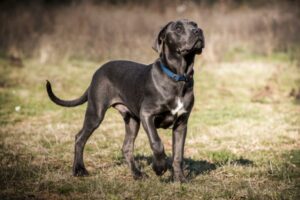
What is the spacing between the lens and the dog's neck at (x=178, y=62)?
5863mm

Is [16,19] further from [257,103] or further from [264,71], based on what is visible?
[257,103]

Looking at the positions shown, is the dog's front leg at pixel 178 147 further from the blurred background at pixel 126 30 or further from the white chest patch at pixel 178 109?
the blurred background at pixel 126 30

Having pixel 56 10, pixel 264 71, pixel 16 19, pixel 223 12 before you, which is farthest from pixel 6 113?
pixel 223 12

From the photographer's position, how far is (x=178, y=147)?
5.91 m

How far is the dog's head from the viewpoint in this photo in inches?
225

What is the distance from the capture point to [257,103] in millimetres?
11516

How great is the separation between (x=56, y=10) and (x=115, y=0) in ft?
14.7

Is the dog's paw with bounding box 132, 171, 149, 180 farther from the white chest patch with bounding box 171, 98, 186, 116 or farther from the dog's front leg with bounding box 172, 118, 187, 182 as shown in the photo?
the white chest patch with bounding box 171, 98, 186, 116

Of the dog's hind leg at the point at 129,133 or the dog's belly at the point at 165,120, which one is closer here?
the dog's belly at the point at 165,120

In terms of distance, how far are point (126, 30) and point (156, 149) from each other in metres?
12.4

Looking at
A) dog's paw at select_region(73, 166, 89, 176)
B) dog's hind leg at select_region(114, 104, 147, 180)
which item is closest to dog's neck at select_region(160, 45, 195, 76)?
dog's hind leg at select_region(114, 104, 147, 180)

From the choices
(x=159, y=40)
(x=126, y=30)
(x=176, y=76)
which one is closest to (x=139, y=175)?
(x=176, y=76)

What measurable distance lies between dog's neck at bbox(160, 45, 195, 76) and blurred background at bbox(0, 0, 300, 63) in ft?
30.7

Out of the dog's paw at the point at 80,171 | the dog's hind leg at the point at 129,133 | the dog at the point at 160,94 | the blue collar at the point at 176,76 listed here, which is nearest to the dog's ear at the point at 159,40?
the dog at the point at 160,94
